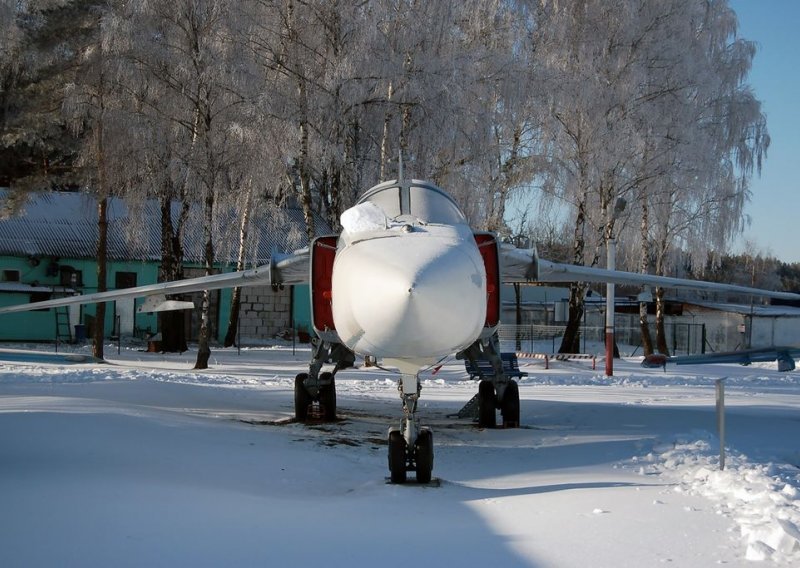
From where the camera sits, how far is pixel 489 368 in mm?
13211

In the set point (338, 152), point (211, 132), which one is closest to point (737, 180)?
point (338, 152)

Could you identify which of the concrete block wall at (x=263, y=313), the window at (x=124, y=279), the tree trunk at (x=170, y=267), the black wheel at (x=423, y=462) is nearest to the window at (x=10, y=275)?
the window at (x=124, y=279)

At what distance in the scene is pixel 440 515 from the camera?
5.98m

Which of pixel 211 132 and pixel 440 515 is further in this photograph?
pixel 211 132

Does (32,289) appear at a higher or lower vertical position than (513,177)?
lower

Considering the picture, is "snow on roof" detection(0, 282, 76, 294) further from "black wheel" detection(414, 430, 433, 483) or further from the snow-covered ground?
"black wheel" detection(414, 430, 433, 483)

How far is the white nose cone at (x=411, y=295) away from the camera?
6.08m

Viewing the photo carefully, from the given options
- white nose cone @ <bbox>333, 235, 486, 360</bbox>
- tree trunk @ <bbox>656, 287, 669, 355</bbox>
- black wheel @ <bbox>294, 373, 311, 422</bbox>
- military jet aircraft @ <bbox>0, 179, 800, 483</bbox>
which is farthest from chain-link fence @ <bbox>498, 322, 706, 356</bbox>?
white nose cone @ <bbox>333, 235, 486, 360</bbox>

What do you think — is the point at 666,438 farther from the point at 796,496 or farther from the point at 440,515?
the point at 440,515

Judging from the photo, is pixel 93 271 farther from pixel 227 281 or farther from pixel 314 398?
pixel 314 398

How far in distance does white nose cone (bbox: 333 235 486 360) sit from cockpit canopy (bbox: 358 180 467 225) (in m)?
1.40

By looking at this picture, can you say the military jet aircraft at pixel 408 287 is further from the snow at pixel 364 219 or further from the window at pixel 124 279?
the window at pixel 124 279

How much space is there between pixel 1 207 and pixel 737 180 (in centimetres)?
2309

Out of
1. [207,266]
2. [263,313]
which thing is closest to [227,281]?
[207,266]
